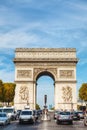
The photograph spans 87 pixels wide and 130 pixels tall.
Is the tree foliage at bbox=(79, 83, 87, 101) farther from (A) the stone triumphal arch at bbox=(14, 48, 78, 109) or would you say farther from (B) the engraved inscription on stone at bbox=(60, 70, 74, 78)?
(B) the engraved inscription on stone at bbox=(60, 70, 74, 78)

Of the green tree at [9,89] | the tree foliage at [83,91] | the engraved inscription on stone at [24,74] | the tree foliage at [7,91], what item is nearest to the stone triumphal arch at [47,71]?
the engraved inscription on stone at [24,74]

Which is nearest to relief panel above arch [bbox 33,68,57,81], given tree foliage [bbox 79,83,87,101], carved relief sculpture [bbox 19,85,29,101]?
carved relief sculpture [bbox 19,85,29,101]

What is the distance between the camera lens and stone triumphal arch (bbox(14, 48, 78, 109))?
89.2 meters

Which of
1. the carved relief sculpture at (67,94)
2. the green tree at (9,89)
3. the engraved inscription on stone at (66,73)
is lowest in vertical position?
the carved relief sculpture at (67,94)

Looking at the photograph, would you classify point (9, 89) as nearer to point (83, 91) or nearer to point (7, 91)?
point (7, 91)

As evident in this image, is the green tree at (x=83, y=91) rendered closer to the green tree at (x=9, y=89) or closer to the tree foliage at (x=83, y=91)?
the tree foliage at (x=83, y=91)

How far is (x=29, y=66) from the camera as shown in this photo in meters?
90.4

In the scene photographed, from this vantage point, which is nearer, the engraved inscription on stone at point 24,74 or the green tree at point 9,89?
the engraved inscription on stone at point 24,74

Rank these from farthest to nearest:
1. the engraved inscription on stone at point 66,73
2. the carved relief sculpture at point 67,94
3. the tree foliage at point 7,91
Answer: the tree foliage at point 7,91 < the engraved inscription on stone at point 66,73 < the carved relief sculpture at point 67,94

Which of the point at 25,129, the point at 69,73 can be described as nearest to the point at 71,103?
the point at 69,73

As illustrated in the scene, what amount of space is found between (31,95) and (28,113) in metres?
43.3

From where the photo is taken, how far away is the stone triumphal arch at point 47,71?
293 feet

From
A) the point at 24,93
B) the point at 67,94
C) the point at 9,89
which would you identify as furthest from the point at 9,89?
the point at 67,94

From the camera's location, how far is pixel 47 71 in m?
90.0
